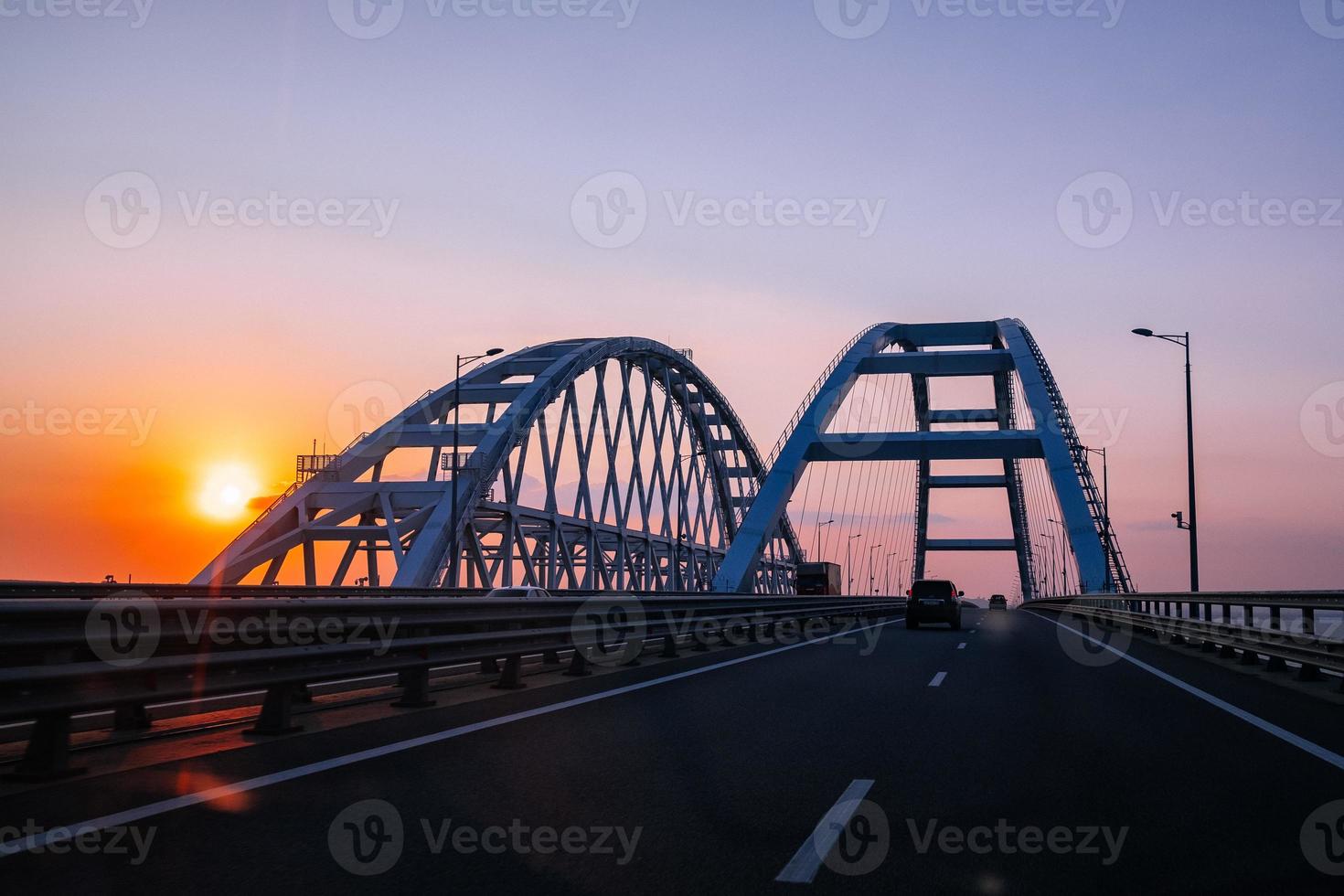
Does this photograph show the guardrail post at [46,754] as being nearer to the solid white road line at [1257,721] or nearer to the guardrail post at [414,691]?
the guardrail post at [414,691]

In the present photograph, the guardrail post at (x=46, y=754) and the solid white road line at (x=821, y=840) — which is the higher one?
the guardrail post at (x=46, y=754)

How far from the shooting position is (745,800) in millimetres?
6723

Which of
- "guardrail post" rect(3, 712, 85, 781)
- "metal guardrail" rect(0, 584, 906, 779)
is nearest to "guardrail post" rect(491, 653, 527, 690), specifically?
"metal guardrail" rect(0, 584, 906, 779)

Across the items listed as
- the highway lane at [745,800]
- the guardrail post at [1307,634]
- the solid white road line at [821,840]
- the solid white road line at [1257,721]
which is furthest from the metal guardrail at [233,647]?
the guardrail post at [1307,634]

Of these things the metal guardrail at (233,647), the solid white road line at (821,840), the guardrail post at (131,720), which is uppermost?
the metal guardrail at (233,647)

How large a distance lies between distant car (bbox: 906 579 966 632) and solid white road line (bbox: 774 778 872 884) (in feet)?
90.8

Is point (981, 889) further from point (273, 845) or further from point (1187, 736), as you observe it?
point (1187, 736)

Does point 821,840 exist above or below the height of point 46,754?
below

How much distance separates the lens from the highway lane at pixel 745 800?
5.06 meters

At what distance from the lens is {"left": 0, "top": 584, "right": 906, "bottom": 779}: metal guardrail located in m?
6.40

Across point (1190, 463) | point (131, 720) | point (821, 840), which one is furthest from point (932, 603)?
point (821, 840)

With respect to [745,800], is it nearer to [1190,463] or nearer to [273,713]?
[273,713]

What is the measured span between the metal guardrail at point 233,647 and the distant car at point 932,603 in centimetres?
2077

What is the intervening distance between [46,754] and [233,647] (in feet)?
4.84
